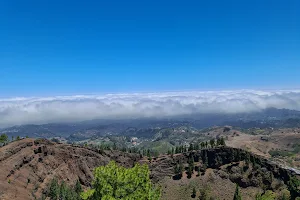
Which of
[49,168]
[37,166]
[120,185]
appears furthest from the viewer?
[49,168]

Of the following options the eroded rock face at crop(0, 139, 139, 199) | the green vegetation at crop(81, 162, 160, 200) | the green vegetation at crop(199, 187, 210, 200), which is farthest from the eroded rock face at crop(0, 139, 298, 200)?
the green vegetation at crop(81, 162, 160, 200)

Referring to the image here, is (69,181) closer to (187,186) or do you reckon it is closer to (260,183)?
(187,186)

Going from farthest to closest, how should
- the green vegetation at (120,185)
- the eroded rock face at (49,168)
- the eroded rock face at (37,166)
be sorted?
1. the eroded rock face at (49,168)
2. the eroded rock face at (37,166)
3. the green vegetation at (120,185)

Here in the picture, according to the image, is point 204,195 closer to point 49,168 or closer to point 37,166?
point 49,168

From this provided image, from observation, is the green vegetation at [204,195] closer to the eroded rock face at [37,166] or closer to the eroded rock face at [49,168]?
the eroded rock face at [49,168]

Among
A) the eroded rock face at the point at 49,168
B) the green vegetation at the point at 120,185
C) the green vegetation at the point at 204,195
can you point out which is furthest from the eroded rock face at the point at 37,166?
the green vegetation at the point at 120,185

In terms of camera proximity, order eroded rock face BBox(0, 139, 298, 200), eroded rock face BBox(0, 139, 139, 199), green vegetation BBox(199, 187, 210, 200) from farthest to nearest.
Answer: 1. green vegetation BBox(199, 187, 210, 200)
2. eroded rock face BBox(0, 139, 298, 200)
3. eroded rock face BBox(0, 139, 139, 199)

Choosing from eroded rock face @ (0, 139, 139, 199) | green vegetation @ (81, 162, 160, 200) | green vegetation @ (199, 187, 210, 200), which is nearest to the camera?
green vegetation @ (81, 162, 160, 200)

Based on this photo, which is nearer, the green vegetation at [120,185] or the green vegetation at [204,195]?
the green vegetation at [120,185]

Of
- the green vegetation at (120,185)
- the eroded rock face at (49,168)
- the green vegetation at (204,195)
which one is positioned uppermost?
the green vegetation at (120,185)

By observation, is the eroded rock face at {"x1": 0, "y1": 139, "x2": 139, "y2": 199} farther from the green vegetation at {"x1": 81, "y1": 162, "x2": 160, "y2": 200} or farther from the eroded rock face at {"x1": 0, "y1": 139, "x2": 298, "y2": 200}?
the green vegetation at {"x1": 81, "y1": 162, "x2": 160, "y2": 200}

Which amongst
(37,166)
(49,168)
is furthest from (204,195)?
(37,166)
